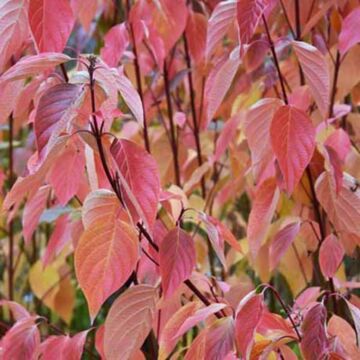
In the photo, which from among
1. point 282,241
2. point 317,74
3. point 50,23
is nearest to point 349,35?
point 317,74

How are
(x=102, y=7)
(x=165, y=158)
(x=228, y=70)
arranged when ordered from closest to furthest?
(x=228, y=70) < (x=165, y=158) < (x=102, y=7)

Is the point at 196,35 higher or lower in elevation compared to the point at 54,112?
lower

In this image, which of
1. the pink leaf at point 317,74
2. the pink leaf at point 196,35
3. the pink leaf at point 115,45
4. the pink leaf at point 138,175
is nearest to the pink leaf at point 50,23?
the pink leaf at point 138,175

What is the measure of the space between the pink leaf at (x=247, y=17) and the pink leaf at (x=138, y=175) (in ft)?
0.49

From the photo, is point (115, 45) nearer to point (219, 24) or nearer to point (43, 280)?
point (219, 24)

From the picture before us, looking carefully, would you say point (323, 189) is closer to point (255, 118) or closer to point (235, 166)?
point (255, 118)

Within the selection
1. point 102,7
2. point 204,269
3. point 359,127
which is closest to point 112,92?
point 359,127

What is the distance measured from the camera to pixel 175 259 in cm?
72

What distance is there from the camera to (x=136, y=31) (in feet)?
3.80

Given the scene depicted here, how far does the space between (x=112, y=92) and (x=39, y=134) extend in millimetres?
74

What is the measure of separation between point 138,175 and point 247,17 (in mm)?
186

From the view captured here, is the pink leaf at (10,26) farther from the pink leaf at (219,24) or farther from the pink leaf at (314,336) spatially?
the pink leaf at (314,336)

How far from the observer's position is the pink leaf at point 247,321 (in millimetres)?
689

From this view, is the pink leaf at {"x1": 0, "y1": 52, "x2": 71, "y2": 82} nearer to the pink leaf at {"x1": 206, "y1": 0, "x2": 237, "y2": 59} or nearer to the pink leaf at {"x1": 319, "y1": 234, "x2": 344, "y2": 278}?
the pink leaf at {"x1": 206, "y1": 0, "x2": 237, "y2": 59}
